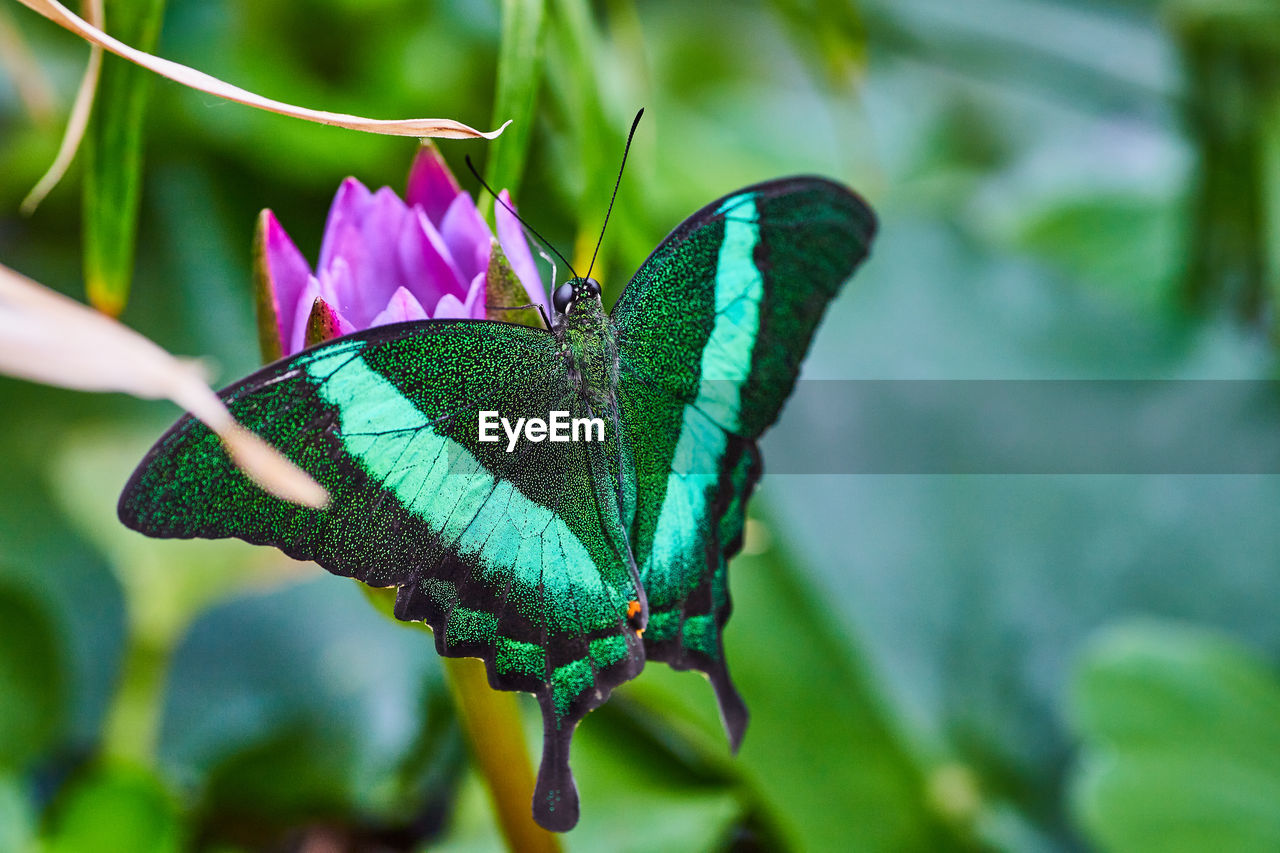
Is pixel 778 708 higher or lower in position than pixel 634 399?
lower

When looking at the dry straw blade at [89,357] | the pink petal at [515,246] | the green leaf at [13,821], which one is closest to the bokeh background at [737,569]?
the green leaf at [13,821]

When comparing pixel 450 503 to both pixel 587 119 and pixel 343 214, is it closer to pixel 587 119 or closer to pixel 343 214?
pixel 343 214

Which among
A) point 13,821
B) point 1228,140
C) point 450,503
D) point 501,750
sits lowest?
point 13,821

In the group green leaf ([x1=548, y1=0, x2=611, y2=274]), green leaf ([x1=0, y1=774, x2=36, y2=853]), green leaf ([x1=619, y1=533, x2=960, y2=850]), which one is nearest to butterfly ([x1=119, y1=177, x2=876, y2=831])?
green leaf ([x1=548, y1=0, x2=611, y2=274])

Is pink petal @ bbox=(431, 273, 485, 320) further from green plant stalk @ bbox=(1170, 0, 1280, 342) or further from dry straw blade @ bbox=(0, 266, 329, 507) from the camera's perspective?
green plant stalk @ bbox=(1170, 0, 1280, 342)

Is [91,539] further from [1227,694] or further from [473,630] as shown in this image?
[1227,694]

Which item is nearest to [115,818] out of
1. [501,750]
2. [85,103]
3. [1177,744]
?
[501,750]

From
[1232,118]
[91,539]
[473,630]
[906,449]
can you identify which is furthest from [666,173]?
[473,630]

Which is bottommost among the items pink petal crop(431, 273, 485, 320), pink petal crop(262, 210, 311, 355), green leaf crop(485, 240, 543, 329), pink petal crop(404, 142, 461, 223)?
pink petal crop(262, 210, 311, 355)
